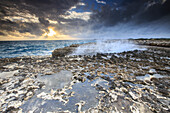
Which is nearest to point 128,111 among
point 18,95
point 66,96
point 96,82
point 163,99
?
point 163,99

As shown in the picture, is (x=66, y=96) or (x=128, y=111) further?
(x=66, y=96)

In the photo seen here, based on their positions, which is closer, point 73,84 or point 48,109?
point 48,109

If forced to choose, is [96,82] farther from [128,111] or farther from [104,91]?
[128,111]

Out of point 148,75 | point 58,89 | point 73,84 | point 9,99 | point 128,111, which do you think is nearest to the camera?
point 128,111

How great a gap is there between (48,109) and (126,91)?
10.4 ft

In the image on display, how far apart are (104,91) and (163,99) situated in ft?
7.08

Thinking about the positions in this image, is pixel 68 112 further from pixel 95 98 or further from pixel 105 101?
pixel 105 101

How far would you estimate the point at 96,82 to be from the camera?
13.3 feet

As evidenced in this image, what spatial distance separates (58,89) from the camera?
352 centimetres

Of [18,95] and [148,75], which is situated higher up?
[148,75]

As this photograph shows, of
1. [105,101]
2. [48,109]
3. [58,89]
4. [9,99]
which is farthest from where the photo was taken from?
[58,89]

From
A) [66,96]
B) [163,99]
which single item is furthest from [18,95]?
[163,99]

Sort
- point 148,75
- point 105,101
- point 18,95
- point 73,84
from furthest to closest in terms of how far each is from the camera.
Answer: point 148,75 < point 73,84 < point 18,95 < point 105,101

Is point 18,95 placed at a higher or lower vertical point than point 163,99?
lower
